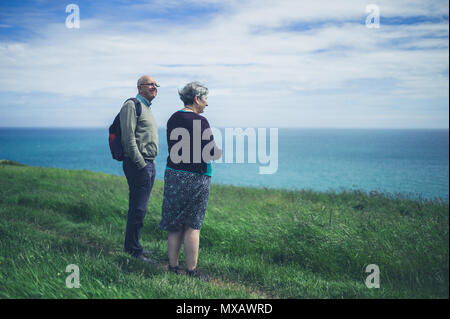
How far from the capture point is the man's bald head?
449cm

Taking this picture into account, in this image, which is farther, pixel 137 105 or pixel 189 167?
pixel 137 105

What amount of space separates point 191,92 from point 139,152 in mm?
1173

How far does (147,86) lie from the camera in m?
4.48

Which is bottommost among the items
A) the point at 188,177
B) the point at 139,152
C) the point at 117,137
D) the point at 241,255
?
the point at 241,255

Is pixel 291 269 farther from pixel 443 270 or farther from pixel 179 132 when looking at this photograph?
pixel 179 132

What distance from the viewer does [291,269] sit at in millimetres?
4055

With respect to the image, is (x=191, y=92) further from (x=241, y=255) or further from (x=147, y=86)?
(x=241, y=255)

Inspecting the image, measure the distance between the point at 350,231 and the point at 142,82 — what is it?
3664mm

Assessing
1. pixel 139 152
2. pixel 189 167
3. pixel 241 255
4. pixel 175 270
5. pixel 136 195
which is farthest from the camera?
→ pixel 241 255

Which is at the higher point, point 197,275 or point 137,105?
point 137,105

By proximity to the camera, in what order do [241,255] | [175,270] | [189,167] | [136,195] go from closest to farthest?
[189,167], [175,270], [136,195], [241,255]

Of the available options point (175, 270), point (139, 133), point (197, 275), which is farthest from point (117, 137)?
point (197, 275)

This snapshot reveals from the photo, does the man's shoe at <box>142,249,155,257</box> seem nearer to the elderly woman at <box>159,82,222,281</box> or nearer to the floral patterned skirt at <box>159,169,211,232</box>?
the elderly woman at <box>159,82,222,281</box>
